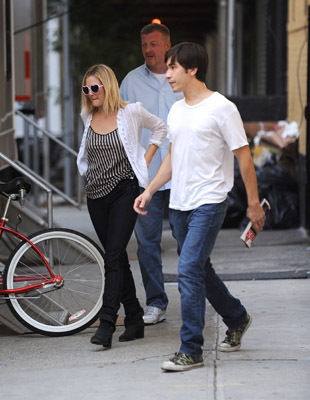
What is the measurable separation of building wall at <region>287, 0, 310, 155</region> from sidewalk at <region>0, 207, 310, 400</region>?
168 inches

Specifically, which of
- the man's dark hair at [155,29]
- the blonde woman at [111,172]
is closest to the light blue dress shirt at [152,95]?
the man's dark hair at [155,29]

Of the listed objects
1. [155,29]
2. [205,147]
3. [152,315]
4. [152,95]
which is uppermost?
[155,29]

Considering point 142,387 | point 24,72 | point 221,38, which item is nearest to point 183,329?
point 142,387

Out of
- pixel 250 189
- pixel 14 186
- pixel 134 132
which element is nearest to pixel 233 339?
pixel 250 189

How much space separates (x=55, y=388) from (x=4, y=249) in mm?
4540

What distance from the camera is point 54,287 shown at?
5879mm

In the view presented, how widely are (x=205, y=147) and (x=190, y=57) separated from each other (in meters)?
0.49

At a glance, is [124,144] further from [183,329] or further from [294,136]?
[294,136]

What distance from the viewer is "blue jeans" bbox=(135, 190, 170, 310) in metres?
6.22

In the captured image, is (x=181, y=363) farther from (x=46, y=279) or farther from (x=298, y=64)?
(x=298, y=64)

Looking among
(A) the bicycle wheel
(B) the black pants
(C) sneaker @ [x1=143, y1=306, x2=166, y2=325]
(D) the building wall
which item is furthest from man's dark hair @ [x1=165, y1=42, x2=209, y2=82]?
(D) the building wall

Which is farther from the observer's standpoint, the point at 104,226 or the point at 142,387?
the point at 104,226

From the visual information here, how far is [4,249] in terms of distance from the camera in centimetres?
914

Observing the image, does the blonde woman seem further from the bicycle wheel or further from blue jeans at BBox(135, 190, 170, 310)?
blue jeans at BBox(135, 190, 170, 310)
